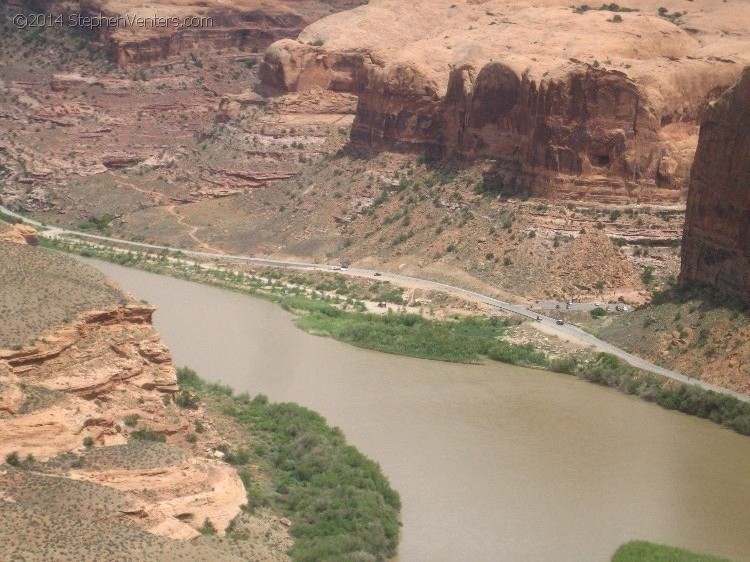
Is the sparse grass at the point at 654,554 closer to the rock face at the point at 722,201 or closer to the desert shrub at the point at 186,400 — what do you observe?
the desert shrub at the point at 186,400

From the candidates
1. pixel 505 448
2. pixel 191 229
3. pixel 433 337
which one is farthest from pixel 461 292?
pixel 505 448

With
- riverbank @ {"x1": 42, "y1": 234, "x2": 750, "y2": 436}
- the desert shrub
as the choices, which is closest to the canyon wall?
riverbank @ {"x1": 42, "y1": 234, "x2": 750, "y2": 436}

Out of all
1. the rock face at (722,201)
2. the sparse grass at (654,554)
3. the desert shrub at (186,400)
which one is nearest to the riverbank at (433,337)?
the rock face at (722,201)

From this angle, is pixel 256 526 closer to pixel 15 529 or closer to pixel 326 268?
pixel 15 529

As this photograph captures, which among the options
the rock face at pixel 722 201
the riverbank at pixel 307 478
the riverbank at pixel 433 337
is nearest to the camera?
the riverbank at pixel 307 478

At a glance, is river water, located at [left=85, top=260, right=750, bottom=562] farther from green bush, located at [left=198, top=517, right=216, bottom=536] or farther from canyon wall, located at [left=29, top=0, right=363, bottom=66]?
canyon wall, located at [left=29, top=0, right=363, bottom=66]

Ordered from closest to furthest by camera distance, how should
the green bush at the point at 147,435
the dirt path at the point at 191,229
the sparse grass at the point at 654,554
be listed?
the green bush at the point at 147,435
the sparse grass at the point at 654,554
the dirt path at the point at 191,229

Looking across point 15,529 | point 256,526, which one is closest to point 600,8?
point 256,526
